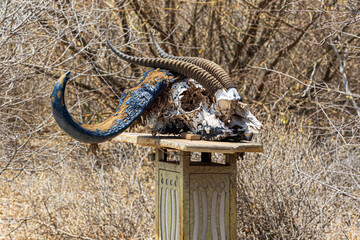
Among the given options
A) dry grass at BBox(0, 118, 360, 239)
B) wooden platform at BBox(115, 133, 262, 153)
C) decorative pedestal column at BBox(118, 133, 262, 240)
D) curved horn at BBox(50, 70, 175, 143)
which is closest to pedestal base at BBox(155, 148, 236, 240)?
decorative pedestal column at BBox(118, 133, 262, 240)

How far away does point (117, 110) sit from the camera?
3898 mm

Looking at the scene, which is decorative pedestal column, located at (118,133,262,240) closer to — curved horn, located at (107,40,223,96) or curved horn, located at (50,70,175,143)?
curved horn, located at (50,70,175,143)

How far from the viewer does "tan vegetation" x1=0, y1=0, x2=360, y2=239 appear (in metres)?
4.98

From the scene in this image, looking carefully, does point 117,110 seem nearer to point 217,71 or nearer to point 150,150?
point 217,71

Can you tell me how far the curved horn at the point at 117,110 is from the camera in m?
3.27

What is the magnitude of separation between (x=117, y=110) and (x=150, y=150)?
3.03m

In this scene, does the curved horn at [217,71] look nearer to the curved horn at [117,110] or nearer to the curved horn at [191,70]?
the curved horn at [191,70]

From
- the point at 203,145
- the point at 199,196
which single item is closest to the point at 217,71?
the point at 203,145

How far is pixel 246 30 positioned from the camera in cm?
848

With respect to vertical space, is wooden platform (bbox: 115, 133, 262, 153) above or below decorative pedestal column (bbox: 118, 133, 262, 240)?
above

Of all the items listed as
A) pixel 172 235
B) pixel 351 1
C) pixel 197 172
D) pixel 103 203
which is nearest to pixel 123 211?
pixel 103 203

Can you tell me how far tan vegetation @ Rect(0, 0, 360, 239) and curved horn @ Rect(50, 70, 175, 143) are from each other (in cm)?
141

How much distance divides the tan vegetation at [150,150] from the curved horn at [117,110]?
4.64 feet

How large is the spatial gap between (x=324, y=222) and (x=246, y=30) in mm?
4379
